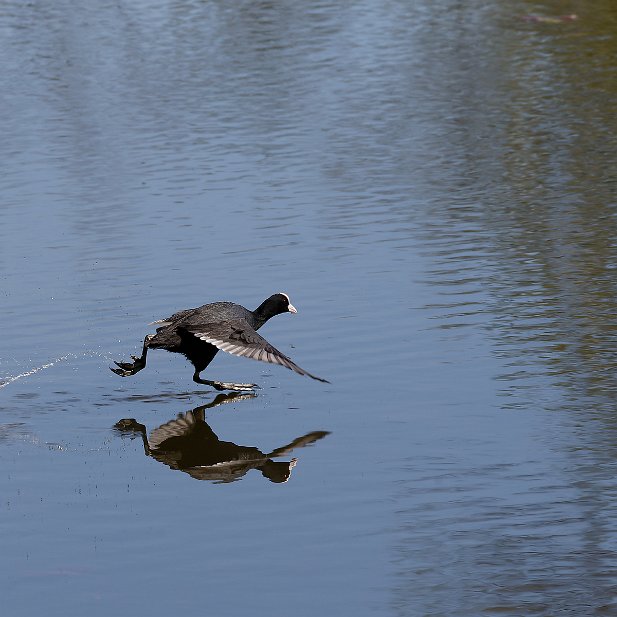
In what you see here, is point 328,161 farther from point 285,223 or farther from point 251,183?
point 285,223

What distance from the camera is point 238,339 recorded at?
12.2m

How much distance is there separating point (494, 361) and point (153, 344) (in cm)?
288

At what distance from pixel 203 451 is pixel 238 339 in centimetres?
125

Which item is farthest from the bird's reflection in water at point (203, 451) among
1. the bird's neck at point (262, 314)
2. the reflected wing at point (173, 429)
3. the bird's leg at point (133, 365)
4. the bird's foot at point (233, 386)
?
the bird's neck at point (262, 314)

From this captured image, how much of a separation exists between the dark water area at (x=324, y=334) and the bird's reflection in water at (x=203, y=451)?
0.11ft

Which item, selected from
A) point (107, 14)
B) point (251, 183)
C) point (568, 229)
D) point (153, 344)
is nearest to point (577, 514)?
point (153, 344)

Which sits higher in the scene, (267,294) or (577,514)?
(577,514)

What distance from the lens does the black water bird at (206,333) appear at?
1233 cm

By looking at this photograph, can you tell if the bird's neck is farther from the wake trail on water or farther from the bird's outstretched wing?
the wake trail on water

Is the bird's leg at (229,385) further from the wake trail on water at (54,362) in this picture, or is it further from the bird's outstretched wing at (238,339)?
the wake trail on water at (54,362)

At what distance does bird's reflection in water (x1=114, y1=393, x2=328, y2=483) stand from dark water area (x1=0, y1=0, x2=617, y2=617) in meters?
0.03

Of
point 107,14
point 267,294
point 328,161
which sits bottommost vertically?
point 107,14

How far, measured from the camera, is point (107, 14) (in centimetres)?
3703

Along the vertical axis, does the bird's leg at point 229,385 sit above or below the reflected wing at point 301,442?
below
